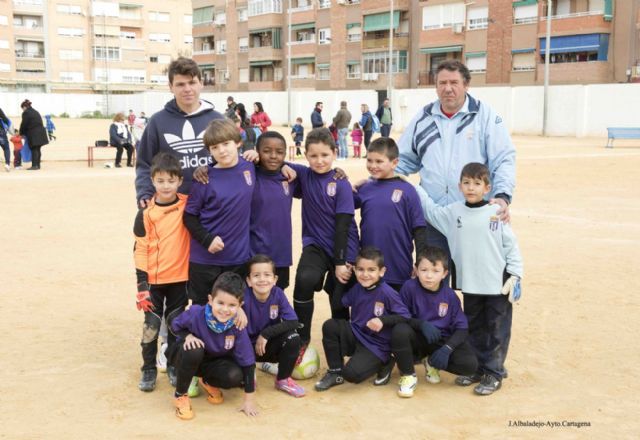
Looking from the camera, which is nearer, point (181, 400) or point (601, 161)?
point (181, 400)

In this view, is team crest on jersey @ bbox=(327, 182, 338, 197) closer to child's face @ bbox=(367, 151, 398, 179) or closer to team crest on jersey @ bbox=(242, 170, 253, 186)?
child's face @ bbox=(367, 151, 398, 179)

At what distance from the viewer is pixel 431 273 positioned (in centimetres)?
493

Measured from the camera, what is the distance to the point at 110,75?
82.6 metres

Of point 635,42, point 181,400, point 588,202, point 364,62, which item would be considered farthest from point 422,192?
point 364,62

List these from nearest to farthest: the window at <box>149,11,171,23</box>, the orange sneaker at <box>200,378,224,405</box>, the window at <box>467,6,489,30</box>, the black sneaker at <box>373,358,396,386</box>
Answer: the orange sneaker at <box>200,378,224,405</box>
the black sneaker at <box>373,358,396,386</box>
the window at <box>467,6,489,30</box>
the window at <box>149,11,171,23</box>

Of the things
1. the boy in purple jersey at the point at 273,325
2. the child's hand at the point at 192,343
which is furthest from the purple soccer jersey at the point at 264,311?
the child's hand at the point at 192,343

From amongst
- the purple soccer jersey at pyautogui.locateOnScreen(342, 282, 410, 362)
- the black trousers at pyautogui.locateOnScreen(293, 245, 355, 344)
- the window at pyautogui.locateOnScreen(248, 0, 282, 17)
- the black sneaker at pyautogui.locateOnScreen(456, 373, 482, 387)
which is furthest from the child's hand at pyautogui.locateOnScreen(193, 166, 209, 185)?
the window at pyautogui.locateOnScreen(248, 0, 282, 17)

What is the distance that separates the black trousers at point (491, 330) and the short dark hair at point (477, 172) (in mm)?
858

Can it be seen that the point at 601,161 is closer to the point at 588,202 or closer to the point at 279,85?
the point at 588,202

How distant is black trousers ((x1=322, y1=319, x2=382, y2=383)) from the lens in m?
4.92

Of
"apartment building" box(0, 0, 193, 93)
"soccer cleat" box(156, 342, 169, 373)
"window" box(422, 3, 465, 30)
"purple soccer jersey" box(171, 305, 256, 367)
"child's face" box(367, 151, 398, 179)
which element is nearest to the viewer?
"purple soccer jersey" box(171, 305, 256, 367)

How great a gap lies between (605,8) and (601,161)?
2418 centimetres

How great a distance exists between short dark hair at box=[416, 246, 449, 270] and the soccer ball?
107 cm

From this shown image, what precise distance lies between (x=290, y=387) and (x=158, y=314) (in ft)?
3.53
